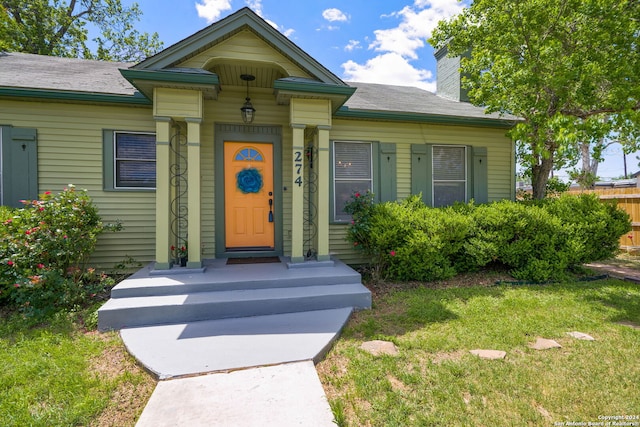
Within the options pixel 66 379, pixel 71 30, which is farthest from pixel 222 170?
pixel 71 30

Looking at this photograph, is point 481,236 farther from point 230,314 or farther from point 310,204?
point 230,314

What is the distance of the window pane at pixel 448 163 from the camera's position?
632 centimetres

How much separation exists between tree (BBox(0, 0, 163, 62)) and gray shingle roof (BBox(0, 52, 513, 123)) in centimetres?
588

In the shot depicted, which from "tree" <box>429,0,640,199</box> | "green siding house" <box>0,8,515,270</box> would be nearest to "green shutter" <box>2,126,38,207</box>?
"green siding house" <box>0,8,515,270</box>

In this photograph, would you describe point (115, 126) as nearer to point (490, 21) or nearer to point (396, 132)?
point (396, 132)

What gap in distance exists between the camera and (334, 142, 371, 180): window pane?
19.3 feet

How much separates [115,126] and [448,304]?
5992 millimetres

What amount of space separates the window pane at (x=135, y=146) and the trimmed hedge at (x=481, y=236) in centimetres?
367

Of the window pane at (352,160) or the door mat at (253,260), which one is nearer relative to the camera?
the door mat at (253,260)

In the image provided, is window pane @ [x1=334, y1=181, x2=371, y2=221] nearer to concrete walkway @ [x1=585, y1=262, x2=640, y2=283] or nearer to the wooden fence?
concrete walkway @ [x1=585, y1=262, x2=640, y2=283]

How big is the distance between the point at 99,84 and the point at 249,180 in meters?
3.12

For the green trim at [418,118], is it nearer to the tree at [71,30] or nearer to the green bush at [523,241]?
the green bush at [523,241]

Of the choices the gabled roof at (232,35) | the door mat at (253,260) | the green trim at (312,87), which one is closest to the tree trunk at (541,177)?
the green trim at (312,87)

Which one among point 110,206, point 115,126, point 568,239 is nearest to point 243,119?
point 115,126
